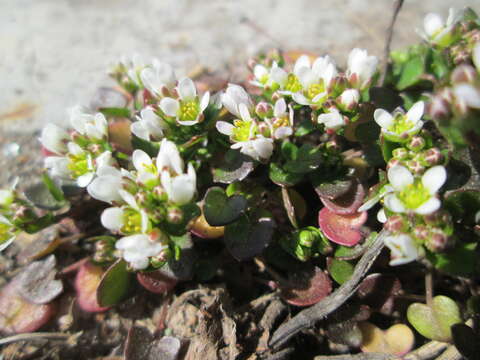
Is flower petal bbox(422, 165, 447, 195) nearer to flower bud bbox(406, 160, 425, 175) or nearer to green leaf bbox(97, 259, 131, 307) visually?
flower bud bbox(406, 160, 425, 175)

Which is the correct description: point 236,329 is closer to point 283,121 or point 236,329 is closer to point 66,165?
point 283,121

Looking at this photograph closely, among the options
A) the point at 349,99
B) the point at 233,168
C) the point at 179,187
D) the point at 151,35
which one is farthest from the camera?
the point at 151,35

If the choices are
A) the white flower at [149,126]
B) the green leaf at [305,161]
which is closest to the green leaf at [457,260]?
the green leaf at [305,161]

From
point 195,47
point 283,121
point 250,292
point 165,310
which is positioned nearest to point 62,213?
point 165,310

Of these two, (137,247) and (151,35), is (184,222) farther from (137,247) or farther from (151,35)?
(151,35)

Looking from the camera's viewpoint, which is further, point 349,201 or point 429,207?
point 349,201

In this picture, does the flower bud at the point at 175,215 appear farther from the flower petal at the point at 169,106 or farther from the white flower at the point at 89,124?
the white flower at the point at 89,124

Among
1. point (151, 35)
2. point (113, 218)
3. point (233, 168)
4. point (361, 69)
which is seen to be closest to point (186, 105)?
point (233, 168)
